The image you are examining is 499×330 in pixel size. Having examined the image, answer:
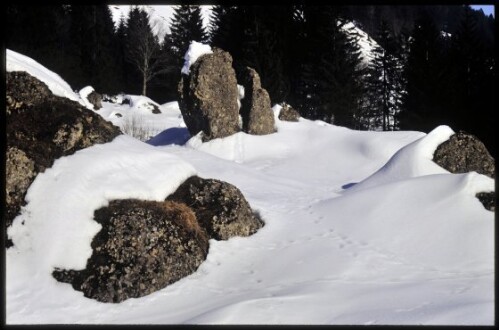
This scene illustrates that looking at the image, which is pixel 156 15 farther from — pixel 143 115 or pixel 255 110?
pixel 255 110

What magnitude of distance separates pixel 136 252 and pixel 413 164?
7.45 m

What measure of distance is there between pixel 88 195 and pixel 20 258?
4.08 ft

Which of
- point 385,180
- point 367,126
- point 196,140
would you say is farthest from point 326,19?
point 385,180

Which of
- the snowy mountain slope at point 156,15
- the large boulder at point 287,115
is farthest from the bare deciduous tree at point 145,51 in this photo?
the large boulder at point 287,115

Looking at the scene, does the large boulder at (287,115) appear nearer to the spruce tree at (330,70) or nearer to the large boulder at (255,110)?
the large boulder at (255,110)

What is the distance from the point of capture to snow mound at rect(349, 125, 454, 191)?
10376 millimetres

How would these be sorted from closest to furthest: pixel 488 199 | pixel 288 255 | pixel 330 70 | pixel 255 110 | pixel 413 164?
pixel 288 255
pixel 488 199
pixel 413 164
pixel 255 110
pixel 330 70

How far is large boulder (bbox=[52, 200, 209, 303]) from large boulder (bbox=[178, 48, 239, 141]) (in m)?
10.4

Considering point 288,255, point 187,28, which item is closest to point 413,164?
point 288,255

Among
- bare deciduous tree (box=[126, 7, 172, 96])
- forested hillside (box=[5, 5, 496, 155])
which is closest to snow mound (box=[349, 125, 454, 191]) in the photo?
forested hillside (box=[5, 5, 496, 155])

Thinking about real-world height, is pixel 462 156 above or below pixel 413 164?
above

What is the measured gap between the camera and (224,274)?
246 inches

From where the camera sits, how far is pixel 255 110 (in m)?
18.0

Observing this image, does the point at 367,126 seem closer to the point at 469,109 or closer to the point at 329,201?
the point at 469,109
